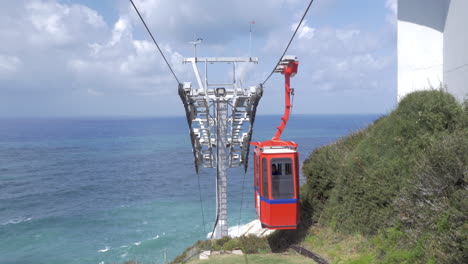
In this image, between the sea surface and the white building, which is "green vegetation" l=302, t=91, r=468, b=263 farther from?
the sea surface

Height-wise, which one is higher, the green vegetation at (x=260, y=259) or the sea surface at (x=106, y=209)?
the green vegetation at (x=260, y=259)

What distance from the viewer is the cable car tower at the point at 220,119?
13.8m

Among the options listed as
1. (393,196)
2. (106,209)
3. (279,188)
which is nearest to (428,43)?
(393,196)

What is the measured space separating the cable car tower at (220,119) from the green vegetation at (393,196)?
106 inches

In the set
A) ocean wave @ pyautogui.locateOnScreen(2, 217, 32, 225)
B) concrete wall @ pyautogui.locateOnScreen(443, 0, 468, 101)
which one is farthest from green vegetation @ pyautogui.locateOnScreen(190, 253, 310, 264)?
ocean wave @ pyautogui.locateOnScreen(2, 217, 32, 225)

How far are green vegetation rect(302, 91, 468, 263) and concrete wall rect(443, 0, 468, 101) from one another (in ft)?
3.45

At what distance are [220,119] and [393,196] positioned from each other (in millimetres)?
7014

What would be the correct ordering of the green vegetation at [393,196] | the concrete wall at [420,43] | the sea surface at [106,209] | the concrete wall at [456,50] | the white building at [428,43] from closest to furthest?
the green vegetation at [393,196] < the concrete wall at [456,50] < the white building at [428,43] < the concrete wall at [420,43] < the sea surface at [106,209]

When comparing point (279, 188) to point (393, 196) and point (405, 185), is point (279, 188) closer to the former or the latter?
point (393, 196)

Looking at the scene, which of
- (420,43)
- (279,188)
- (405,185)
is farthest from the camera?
(420,43)

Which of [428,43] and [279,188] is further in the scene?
[428,43]

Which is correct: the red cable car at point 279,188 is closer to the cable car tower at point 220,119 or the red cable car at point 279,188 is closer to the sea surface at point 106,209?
the cable car tower at point 220,119

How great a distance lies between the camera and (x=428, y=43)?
51.9ft

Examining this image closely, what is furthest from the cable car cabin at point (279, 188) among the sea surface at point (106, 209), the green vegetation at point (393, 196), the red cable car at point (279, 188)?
the sea surface at point (106, 209)
